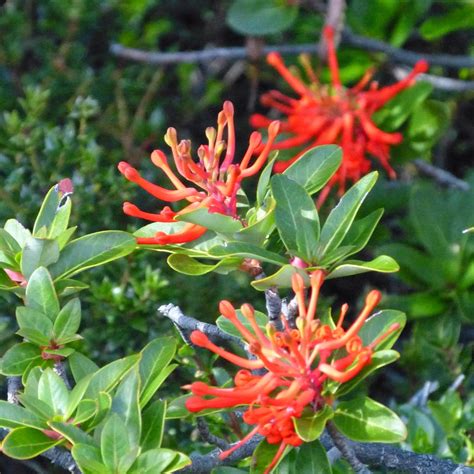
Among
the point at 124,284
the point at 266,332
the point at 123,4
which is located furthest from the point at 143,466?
the point at 123,4

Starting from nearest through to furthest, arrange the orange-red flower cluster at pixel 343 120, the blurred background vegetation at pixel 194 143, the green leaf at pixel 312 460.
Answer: the green leaf at pixel 312 460, the blurred background vegetation at pixel 194 143, the orange-red flower cluster at pixel 343 120

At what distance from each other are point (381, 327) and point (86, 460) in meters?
0.38

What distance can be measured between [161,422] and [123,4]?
194cm

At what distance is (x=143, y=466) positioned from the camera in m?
1.10

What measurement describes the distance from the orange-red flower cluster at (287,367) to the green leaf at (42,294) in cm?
21

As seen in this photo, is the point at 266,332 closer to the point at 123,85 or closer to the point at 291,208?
the point at 291,208

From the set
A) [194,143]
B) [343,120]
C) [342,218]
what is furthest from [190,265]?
[194,143]

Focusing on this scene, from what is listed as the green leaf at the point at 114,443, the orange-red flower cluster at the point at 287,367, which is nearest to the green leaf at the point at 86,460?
the green leaf at the point at 114,443

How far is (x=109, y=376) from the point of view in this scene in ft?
3.94

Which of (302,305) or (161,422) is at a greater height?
(302,305)

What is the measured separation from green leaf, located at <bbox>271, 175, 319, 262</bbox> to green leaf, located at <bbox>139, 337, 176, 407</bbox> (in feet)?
0.63

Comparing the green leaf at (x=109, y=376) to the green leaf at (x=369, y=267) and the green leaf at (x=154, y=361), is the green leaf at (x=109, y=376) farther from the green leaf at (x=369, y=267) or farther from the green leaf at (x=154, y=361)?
the green leaf at (x=369, y=267)

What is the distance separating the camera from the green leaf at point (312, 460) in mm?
1178

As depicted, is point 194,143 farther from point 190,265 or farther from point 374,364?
point 374,364
